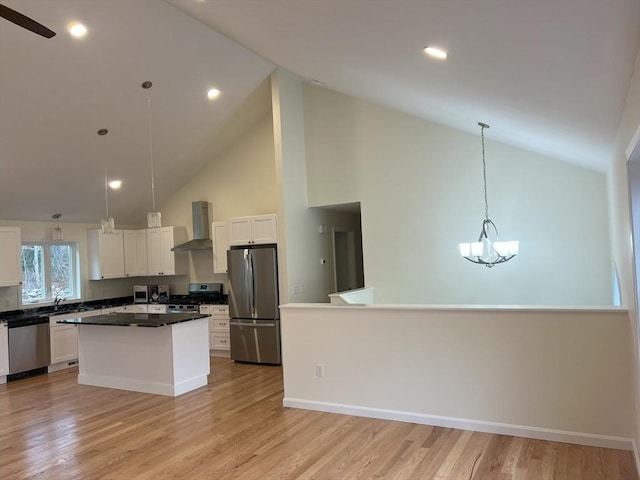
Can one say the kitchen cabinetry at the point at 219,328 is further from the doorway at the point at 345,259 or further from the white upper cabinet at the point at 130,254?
the doorway at the point at 345,259

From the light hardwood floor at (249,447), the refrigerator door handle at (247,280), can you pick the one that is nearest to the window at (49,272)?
the light hardwood floor at (249,447)

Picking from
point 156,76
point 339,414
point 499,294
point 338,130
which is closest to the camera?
point 339,414

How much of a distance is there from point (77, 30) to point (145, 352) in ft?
11.8

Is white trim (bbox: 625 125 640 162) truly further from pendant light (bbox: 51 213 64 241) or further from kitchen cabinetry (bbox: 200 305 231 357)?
pendant light (bbox: 51 213 64 241)

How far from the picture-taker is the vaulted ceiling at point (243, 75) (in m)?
2.17

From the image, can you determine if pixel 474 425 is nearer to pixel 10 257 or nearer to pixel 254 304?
pixel 254 304

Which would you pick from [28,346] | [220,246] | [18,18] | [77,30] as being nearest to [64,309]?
[28,346]

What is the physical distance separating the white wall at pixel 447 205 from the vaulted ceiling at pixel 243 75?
0.45m

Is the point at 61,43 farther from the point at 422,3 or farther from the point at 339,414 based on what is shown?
the point at 339,414

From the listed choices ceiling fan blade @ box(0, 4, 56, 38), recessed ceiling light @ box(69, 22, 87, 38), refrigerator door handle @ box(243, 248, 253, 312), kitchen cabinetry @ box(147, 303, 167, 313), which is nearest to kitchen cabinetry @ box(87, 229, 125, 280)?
kitchen cabinetry @ box(147, 303, 167, 313)

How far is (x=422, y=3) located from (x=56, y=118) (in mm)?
4877

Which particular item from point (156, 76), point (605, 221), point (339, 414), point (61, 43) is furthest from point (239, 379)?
point (605, 221)

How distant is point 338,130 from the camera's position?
7.04 metres

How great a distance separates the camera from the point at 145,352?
224 inches
